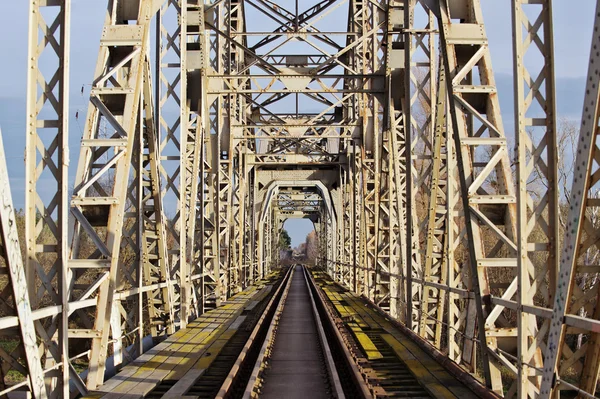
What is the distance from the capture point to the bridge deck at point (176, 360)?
767 centimetres

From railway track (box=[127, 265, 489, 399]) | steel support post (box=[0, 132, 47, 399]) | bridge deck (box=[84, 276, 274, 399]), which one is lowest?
railway track (box=[127, 265, 489, 399])

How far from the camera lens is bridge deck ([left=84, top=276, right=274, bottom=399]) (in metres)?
7.67

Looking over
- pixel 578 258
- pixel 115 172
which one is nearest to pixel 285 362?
pixel 115 172

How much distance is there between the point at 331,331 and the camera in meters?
14.8

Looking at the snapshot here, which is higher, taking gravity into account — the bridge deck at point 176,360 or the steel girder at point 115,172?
the steel girder at point 115,172

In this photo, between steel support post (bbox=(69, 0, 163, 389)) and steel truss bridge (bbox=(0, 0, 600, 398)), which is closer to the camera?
steel truss bridge (bbox=(0, 0, 600, 398))

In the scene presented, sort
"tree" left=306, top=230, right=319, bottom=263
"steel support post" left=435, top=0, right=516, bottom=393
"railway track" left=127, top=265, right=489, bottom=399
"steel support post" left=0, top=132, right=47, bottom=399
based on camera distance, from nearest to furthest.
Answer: "steel support post" left=0, top=132, right=47, bottom=399 → "steel support post" left=435, top=0, right=516, bottom=393 → "railway track" left=127, top=265, right=489, bottom=399 → "tree" left=306, top=230, right=319, bottom=263

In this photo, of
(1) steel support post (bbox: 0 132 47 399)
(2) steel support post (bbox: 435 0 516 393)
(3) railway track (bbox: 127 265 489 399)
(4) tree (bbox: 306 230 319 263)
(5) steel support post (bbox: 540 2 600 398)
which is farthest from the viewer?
(4) tree (bbox: 306 230 319 263)

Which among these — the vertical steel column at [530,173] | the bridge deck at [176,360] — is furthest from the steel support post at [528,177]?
the bridge deck at [176,360]

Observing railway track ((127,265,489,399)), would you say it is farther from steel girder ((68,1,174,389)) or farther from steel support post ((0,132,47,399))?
steel support post ((0,132,47,399))

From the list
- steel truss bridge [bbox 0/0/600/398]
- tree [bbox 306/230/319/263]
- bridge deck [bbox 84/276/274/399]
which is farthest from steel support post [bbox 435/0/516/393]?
tree [bbox 306/230/319/263]

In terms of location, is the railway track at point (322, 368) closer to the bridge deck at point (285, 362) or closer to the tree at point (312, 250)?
the bridge deck at point (285, 362)

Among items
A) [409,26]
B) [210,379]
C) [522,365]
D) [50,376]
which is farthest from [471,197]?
[409,26]

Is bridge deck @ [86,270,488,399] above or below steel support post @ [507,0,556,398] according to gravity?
below
